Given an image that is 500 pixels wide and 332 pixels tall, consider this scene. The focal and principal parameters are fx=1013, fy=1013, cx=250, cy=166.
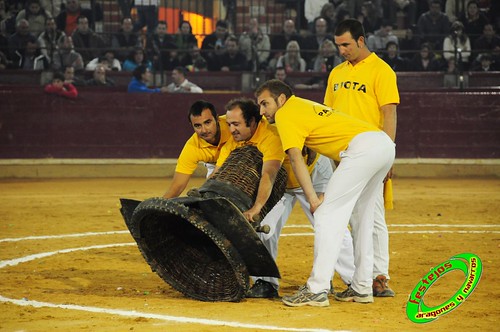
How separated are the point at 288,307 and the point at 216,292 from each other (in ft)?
2.13

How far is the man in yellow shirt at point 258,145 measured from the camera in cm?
725

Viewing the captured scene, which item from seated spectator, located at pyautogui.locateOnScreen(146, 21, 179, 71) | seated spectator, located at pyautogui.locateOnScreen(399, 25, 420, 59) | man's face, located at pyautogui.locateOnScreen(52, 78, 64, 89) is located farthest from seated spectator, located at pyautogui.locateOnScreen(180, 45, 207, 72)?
seated spectator, located at pyautogui.locateOnScreen(399, 25, 420, 59)

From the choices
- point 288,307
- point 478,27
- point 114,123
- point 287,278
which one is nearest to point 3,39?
point 114,123

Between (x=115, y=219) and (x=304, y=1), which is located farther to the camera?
(x=304, y=1)

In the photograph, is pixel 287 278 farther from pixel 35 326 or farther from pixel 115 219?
pixel 115 219

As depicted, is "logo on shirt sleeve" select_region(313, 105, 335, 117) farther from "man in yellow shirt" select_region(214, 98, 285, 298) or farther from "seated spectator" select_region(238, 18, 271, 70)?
"seated spectator" select_region(238, 18, 271, 70)

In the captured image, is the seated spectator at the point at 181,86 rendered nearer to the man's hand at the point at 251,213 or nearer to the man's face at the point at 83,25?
the man's face at the point at 83,25

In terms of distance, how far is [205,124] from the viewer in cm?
788

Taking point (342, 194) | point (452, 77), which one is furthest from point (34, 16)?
point (342, 194)

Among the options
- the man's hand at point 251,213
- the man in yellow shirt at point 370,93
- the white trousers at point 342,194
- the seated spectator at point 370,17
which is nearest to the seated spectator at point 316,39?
the seated spectator at point 370,17

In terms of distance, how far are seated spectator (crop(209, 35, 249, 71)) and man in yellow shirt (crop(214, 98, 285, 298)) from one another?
1101 centimetres

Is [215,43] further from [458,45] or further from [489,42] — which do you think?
[489,42]

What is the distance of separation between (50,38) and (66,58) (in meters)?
0.50

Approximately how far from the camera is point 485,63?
19109 mm
